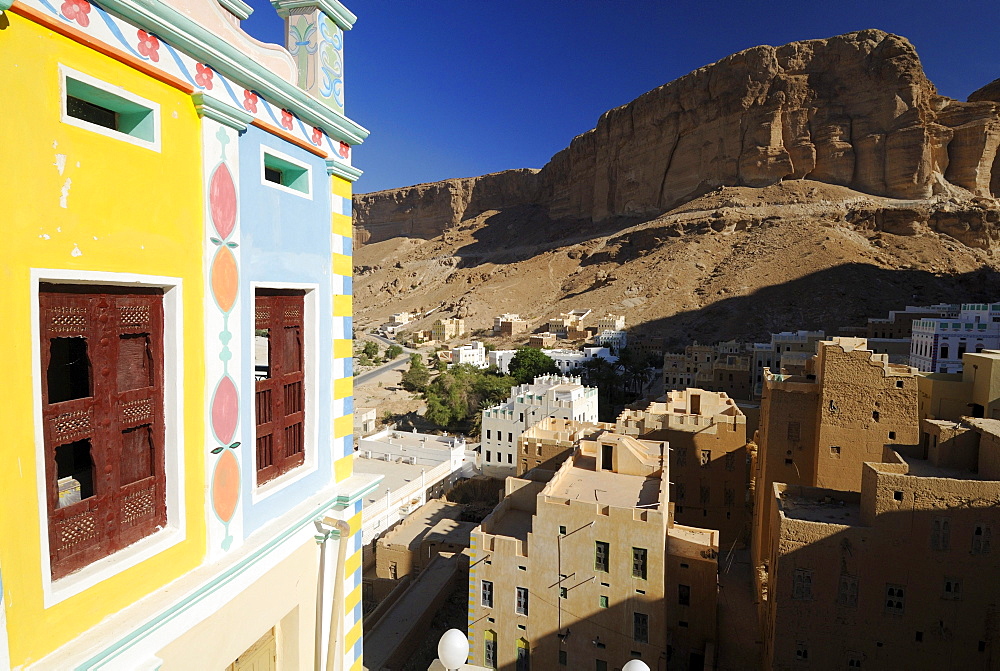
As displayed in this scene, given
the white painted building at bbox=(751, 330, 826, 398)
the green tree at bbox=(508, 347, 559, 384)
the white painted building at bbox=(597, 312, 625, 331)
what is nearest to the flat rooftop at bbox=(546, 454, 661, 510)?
the white painted building at bbox=(751, 330, 826, 398)

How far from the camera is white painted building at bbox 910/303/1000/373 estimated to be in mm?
25000

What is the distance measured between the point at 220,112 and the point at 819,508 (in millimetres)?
12380

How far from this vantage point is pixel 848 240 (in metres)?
60.2

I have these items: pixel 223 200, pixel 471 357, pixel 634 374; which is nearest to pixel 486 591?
pixel 223 200

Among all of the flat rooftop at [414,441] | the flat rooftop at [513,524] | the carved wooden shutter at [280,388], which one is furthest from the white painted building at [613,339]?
the carved wooden shutter at [280,388]

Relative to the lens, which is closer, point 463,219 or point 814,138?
point 814,138

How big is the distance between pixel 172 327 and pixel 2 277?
2.27ft

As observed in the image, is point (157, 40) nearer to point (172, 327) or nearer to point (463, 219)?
point (172, 327)

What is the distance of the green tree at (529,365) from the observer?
44.2m

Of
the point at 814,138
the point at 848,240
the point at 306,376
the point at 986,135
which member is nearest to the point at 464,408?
the point at 306,376

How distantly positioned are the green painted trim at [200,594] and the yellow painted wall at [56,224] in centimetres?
13

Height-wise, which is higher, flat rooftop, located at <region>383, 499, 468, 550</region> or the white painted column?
the white painted column

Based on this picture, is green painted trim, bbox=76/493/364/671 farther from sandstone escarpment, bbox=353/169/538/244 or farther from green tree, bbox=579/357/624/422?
sandstone escarpment, bbox=353/169/538/244

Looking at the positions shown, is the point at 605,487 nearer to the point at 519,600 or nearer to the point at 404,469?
the point at 519,600
